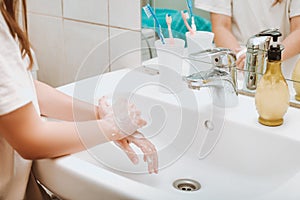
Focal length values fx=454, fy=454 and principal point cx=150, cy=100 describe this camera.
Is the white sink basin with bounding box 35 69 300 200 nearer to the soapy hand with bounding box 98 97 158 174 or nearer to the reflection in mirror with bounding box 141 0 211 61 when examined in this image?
the soapy hand with bounding box 98 97 158 174

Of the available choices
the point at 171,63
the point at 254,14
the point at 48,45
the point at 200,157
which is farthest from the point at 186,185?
the point at 48,45

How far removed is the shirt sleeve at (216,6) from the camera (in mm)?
1120

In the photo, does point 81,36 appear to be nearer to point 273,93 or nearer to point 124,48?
point 124,48

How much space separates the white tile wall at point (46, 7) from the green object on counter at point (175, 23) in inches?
13.5

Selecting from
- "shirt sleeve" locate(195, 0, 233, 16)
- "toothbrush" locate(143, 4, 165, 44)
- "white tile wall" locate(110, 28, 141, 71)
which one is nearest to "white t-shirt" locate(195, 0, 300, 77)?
"shirt sleeve" locate(195, 0, 233, 16)

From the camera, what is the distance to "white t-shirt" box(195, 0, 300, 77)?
3.37 ft

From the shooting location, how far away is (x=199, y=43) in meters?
1.14

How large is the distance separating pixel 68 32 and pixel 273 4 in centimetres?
68

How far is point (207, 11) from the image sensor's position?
3.78 feet

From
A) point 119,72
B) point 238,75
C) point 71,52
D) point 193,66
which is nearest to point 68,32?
point 71,52

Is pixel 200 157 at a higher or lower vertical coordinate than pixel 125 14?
lower

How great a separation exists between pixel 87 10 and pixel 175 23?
323 mm

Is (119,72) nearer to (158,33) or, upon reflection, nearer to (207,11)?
(158,33)

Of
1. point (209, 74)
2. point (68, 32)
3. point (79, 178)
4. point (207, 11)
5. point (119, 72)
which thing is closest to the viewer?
point (79, 178)
